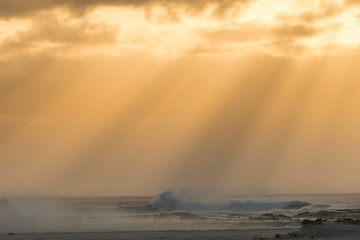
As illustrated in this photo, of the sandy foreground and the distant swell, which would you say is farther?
the distant swell

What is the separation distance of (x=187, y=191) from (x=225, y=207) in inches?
526

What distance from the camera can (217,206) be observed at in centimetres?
7581

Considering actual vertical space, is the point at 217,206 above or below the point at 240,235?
above

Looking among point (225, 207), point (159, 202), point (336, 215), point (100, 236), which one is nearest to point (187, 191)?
point (159, 202)

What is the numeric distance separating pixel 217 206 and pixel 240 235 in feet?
142

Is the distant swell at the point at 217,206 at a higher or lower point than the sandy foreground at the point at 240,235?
higher

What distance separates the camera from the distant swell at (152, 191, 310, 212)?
73.3 metres

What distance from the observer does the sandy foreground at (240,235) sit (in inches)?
1202

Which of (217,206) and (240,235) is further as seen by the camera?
(217,206)

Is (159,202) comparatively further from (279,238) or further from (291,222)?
(279,238)

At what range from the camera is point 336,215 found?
2018 inches

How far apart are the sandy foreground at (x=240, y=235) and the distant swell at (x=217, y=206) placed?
3737 centimetres

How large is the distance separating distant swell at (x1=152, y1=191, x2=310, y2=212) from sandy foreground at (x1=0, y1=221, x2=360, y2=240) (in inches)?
1471

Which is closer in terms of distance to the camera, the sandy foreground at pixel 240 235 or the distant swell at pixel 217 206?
the sandy foreground at pixel 240 235
